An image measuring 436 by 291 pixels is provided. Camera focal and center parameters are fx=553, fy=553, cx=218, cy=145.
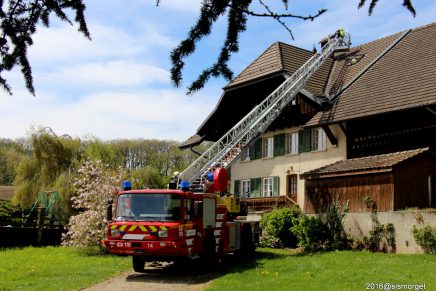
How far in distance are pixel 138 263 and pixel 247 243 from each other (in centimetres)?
436

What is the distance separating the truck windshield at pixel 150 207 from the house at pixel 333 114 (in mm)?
8162

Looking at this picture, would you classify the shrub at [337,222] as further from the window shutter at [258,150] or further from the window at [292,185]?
the window shutter at [258,150]

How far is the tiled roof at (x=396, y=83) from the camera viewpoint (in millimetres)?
21922

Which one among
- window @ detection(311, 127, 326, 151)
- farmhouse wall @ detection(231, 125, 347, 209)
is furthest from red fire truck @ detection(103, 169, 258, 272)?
window @ detection(311, 127, 326, 151)

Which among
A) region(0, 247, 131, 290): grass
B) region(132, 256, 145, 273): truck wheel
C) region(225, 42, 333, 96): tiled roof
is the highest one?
region(225, 42, 333, 96): tiled roof

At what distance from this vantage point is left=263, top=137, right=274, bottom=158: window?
29508mm

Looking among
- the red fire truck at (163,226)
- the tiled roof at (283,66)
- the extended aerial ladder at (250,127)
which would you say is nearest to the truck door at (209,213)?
the red fire truck at (163,226)

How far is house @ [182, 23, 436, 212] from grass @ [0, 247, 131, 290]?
8.65m

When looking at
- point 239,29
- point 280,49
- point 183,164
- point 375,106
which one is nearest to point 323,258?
point 375,106

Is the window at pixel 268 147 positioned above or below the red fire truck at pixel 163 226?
above

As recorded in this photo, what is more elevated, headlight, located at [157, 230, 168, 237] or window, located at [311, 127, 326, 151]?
window, located at [311, 127, 326, 151]

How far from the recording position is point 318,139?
1045 inches

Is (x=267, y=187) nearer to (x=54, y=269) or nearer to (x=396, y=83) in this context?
(x=396, y=83)

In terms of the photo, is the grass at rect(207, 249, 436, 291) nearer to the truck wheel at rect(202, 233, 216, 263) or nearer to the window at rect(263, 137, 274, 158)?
the truck wheel at rect(202, 233, 216, 263)
